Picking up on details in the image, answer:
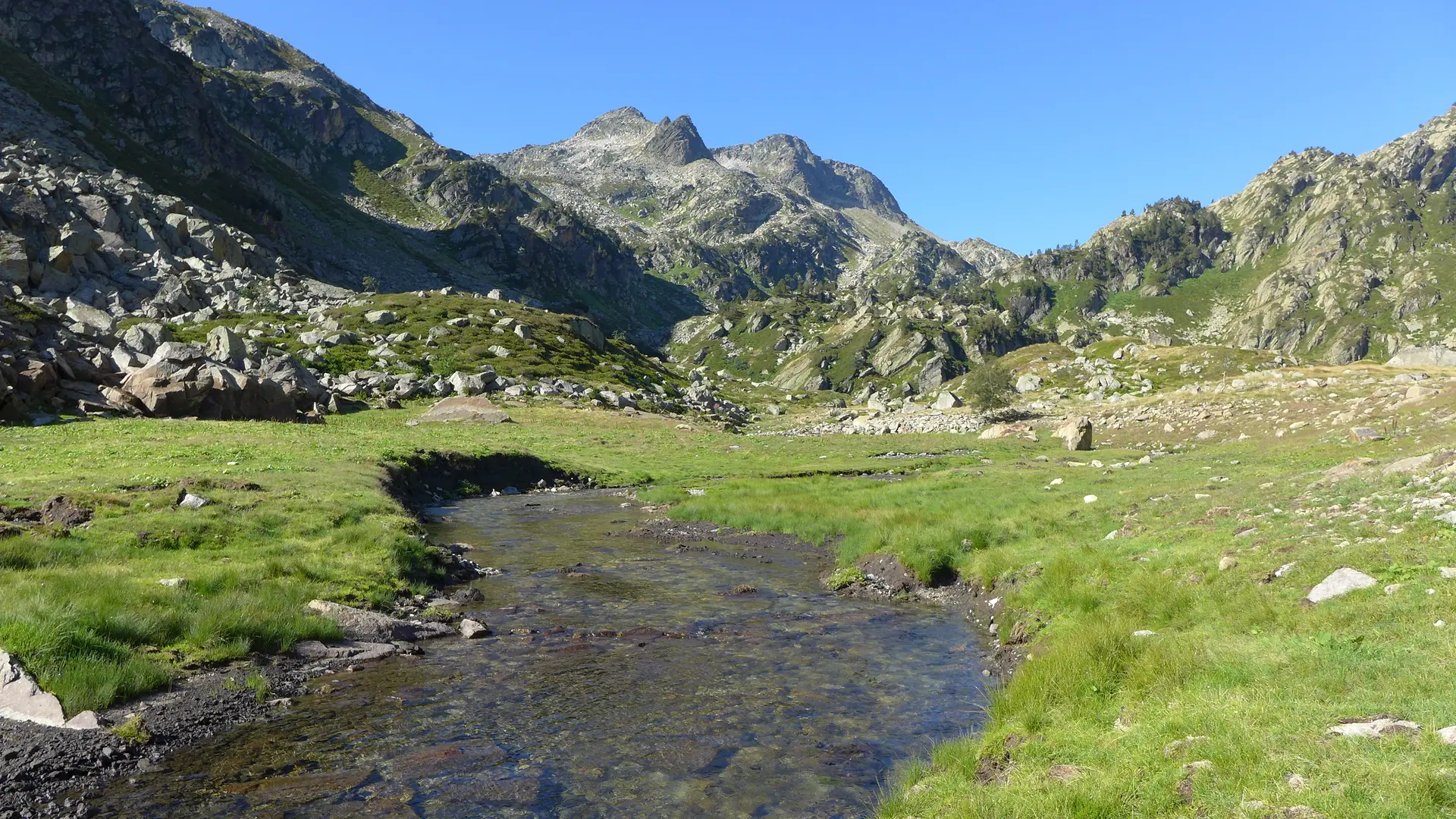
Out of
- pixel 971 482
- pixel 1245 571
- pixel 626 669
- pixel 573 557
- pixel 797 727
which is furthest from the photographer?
pixel 971 482

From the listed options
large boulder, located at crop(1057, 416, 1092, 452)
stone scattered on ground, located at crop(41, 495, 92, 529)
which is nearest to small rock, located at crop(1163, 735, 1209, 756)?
stone scattered on ground, located at crop(41, 495, 92, 529)

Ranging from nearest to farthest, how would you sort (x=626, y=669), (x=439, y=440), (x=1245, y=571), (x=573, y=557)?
(x=1245, y=571) < (x=626, y=669) < (x=573, y=557) < (x=439, y=440)

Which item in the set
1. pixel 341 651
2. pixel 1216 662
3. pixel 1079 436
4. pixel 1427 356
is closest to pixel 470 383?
pixel 1079 436

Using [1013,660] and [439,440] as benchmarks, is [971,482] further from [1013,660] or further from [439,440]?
[439,440]

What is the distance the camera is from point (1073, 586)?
17.6 metres

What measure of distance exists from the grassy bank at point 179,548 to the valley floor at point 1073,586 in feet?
0.27

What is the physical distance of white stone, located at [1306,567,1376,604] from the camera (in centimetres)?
1209

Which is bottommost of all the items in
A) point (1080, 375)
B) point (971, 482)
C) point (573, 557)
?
point (573, 557)

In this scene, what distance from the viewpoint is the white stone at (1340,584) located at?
39.7 ft

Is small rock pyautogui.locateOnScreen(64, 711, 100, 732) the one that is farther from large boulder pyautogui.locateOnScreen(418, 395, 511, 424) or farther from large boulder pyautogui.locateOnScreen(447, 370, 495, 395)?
large boulder pyautogui.locateOnScreen(447, 370, 495, 395)

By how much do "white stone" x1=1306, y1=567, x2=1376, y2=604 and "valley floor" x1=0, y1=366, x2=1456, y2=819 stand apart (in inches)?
9.2

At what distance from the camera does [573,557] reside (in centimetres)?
2836

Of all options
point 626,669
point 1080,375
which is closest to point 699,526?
point 626,669

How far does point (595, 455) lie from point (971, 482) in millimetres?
33157
